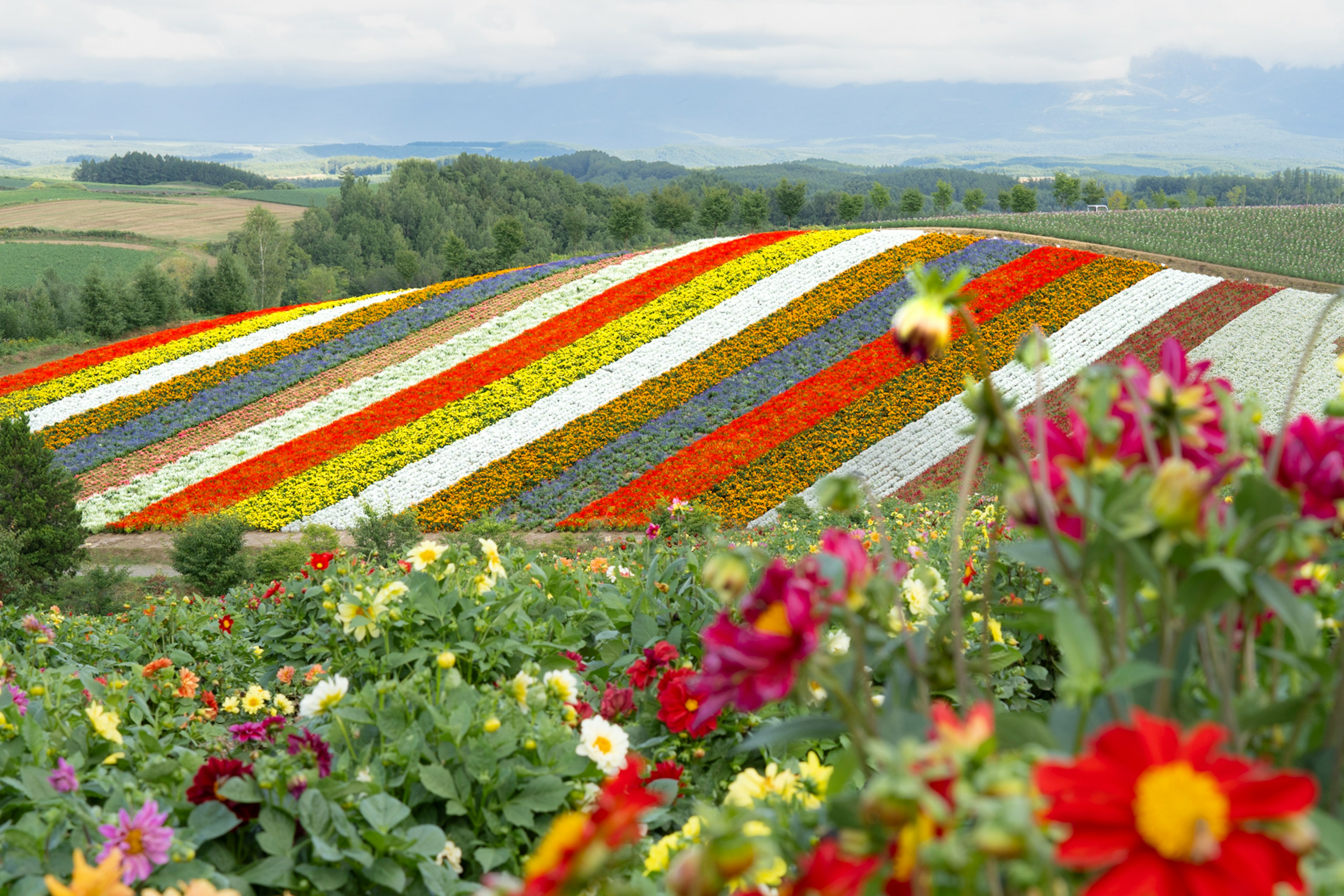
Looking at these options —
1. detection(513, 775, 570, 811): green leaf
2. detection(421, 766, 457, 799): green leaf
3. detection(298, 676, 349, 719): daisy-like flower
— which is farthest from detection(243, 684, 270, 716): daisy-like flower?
detection(513, 775, 570, 811): green leaf

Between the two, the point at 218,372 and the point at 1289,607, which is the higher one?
the point at 1289,607

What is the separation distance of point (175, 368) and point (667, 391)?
1111 centimetres

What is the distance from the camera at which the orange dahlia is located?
2.15 feet

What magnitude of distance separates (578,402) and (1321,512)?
15.9 meters

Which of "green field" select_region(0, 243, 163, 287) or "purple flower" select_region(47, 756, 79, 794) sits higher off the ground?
"purple flower" select_region(47, 756, 79, 794)

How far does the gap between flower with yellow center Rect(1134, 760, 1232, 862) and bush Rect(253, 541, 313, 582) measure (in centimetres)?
1049

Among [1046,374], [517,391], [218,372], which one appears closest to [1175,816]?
[517,391]

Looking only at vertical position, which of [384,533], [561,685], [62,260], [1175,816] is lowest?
[384,533]

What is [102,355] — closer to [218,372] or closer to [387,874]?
[218,372]

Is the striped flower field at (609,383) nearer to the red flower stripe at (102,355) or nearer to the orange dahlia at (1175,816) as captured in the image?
the red flower stripe at (102,355)

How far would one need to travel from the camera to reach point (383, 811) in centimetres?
183

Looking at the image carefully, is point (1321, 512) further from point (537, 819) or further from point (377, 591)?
point (377, 591)

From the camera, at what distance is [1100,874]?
0.73 m

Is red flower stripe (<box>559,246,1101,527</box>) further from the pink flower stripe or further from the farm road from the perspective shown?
the farm road
